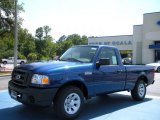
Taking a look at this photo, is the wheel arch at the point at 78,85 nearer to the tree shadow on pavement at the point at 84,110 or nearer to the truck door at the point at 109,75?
the truck door at the point at 109,75

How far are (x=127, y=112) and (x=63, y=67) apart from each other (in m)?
2.40

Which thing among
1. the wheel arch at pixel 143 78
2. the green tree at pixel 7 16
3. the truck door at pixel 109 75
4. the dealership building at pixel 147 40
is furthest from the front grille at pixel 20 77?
the dealership building at pixel 147 40

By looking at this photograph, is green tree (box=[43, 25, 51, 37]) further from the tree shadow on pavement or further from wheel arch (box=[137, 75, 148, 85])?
the tree shadow on pavement

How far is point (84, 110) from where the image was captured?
25.1ft

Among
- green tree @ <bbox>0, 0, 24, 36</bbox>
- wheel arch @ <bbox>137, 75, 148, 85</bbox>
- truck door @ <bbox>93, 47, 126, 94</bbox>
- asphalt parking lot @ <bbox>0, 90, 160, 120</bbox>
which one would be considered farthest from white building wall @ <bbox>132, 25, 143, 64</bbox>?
truck door @ <bbox>93, 47, 126, 94</bbox>

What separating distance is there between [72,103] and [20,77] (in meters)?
1.42

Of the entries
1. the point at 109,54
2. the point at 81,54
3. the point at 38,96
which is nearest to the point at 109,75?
the point at 109,54

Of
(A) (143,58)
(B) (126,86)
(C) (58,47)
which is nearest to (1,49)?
(A) (143,58)

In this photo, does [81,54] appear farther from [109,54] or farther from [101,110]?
[101,110]

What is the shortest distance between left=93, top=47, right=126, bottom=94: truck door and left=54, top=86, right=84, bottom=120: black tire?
787 millimetres

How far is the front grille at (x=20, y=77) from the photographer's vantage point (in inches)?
247

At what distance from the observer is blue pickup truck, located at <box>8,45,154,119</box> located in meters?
6.07

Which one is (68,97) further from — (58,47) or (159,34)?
(58,47)

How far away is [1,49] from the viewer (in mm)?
34094
